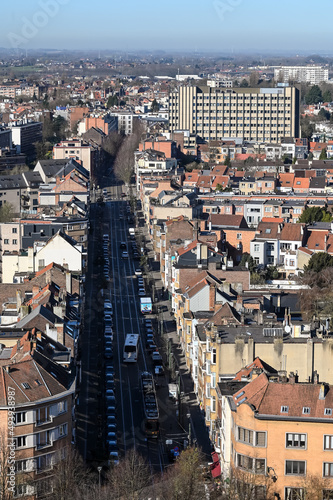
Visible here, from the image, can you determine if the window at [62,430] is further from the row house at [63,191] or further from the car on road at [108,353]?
the row house at [63,191]

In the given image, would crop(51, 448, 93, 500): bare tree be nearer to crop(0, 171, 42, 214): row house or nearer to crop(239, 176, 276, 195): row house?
crop(0, 171, 42, 214): row house

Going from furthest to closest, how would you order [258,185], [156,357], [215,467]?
[258,185]
[156,357]
[215,467]

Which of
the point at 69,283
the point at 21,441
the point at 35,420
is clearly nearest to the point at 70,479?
the point at 21,441

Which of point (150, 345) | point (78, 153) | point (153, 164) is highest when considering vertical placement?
point (78, 153)

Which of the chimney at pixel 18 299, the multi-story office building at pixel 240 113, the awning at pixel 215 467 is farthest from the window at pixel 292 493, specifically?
the multi-story office building at pixel 240 113

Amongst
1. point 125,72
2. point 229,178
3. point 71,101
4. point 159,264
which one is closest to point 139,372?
point 159,264

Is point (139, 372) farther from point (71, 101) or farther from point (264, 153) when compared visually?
point (71, 101)

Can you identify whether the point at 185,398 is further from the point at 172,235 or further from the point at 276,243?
the point at 276,243
